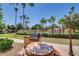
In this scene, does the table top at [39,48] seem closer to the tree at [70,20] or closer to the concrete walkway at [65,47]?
the concrete walkway at [65,47]

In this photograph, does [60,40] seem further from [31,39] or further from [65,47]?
[31,39]

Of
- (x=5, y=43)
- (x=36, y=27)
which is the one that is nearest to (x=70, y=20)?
(x=36, y=27)

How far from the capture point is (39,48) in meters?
2.58

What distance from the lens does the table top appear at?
8.38ft

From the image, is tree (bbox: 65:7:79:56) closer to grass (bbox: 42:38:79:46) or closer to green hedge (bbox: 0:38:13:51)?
grass (bbox: 42:38:79:46)

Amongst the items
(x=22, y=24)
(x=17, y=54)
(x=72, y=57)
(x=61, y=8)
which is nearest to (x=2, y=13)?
(x=22, y=24)

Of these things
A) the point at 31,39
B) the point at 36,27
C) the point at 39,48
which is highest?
the point at 36,27

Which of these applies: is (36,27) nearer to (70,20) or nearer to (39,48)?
(39,48)

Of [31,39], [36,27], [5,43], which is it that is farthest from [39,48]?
[5,43]

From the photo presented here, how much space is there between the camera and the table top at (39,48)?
255 cm

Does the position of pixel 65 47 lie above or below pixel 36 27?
below

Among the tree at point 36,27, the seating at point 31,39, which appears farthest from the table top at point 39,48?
the tree at point 36,27

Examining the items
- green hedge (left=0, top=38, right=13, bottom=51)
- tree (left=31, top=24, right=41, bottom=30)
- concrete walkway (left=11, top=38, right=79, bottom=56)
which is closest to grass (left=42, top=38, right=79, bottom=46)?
concrete walkway (left=11, top=38, right=79, bottom=56)

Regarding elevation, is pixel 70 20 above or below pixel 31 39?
above
